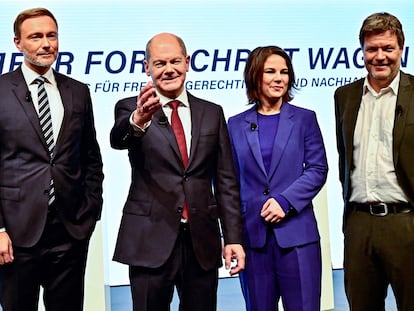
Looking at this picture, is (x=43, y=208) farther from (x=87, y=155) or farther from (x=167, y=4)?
(x=167, y=4)

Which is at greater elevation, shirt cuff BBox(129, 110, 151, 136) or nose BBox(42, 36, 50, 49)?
nose BBox(42, 36, 50, 49)

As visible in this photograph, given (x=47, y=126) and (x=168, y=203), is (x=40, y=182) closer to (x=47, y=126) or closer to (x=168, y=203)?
(x=47, y=126)

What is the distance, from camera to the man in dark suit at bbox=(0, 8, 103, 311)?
308 cm

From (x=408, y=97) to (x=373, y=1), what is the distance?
11.7 feet

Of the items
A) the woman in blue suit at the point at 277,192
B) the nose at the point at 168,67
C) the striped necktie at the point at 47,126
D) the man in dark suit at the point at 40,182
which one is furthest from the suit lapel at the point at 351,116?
the striped necktie at the point at 47,126

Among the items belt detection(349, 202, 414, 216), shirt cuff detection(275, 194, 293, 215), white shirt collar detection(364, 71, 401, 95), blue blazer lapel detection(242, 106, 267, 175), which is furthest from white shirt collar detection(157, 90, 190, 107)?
belt detection(349, 202, 414, 216)

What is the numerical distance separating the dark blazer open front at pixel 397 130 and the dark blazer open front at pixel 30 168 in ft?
3.98

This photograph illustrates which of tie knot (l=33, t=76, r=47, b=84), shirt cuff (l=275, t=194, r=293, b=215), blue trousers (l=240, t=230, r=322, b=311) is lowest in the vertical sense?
blue trousers (l=240, t=230, r=322, b=311)

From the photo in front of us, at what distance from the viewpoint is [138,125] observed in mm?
3002

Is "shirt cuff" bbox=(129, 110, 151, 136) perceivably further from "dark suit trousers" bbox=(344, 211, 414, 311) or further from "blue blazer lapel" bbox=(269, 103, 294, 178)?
"dark suit trousers" bbox=(344, 211, 414, 311)

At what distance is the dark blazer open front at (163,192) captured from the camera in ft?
10.2

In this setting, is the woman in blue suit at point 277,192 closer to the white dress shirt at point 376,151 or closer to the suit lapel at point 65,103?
the white dress shirt at point 376,151

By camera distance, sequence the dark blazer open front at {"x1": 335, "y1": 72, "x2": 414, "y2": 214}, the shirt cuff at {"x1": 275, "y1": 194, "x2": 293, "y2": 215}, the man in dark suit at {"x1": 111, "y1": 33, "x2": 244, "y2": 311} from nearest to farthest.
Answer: the man in dark suit at {"x1": 111, "y1": 33, "x2": 244, "y2": 311}
the dark blazer open front at {"x1": 335, "y1": 72, "x2": 414, "y2": 214}
the shirt cuff at {"x1": 275, "y1": 194, "x2": 293, "y2": 215}

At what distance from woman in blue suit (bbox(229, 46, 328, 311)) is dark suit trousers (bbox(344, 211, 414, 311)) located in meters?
0.18
